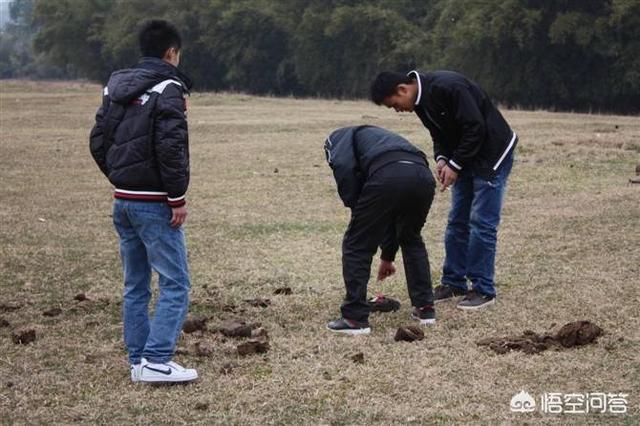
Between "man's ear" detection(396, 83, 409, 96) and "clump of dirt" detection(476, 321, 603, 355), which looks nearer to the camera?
"clump of dirt" detection(476, 321, 603, 355)

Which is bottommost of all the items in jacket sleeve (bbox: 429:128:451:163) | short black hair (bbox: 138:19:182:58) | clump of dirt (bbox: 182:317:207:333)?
clump of dirt (bbox: 182:317:207:333)

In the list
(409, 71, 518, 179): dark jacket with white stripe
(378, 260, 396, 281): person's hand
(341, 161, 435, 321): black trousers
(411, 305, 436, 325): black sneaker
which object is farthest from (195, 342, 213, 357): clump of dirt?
(409, 71, 518, 179): dark jacket with white stripe

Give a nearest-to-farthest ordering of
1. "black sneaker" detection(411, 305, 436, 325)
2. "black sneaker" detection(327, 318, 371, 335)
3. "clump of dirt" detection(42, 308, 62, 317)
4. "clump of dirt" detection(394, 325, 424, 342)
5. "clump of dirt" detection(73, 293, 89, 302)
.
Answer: "clump of dirt" detection(394, 325, 424, 342), "black sneaker" detection(327, 318, 371, 335), "black sneaker" detection(411, 305, 436, 325), "clump of dirt" detection(42, 308, 62, 317), "clump of dirt" detection(73, 293, 89, 302)

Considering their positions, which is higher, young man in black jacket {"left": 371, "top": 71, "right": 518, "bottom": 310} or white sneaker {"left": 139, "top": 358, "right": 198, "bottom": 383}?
young man in black jacket {"left": 371, "top": 71, "right": 518, "bottom": 310}

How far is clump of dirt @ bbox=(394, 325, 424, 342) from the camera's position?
6.10 metres

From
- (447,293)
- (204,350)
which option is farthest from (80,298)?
(447,293)

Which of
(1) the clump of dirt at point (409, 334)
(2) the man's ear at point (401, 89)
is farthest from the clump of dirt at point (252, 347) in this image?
(2) the man's ear at point (401, 89)

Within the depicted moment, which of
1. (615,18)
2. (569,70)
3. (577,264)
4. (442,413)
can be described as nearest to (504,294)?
(577,264)

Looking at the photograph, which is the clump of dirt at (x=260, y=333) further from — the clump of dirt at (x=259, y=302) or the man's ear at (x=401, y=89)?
the man's ear at (x=401, y=89)

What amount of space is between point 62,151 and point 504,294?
14.8 meters

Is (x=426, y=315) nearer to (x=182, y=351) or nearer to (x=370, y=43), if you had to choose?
(x=182, y=351)

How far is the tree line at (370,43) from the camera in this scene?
42406 millimetres

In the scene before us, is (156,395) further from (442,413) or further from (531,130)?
(531,130)

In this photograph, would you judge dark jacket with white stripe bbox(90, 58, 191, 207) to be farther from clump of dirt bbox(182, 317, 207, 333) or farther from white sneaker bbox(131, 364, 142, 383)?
clump of dirt bbox(182, 317, 207, 333)
